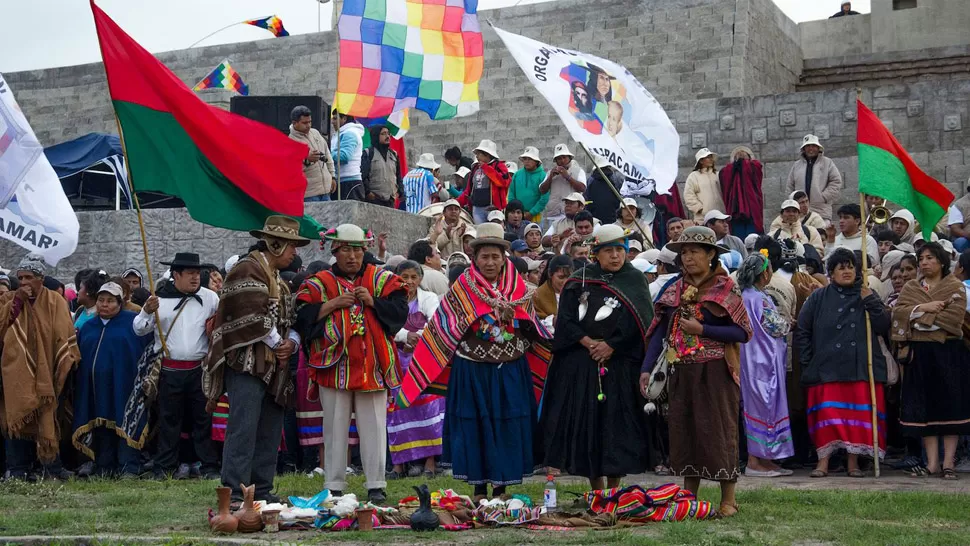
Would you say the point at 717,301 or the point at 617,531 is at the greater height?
the point at 717,301

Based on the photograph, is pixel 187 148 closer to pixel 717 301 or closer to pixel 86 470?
pixel 86 470

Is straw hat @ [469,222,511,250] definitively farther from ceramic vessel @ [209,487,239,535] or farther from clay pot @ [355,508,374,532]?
ceramic vessel @ [209,487,239,535]

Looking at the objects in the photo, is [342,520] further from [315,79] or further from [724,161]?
[315,79]

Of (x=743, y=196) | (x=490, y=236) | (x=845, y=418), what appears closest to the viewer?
(x=490, y=236)

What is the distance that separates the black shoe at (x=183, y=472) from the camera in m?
11.1

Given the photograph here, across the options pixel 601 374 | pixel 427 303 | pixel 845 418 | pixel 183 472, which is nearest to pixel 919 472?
pixel 845 418

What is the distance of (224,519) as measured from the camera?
7570mm

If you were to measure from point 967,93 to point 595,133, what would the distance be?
8965 millimetres

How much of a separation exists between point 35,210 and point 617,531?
5.42m

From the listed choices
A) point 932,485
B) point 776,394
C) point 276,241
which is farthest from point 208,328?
point 932,485

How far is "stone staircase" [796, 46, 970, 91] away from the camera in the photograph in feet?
72.9

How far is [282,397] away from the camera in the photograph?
8.74 m

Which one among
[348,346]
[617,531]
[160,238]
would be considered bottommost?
[617,531]

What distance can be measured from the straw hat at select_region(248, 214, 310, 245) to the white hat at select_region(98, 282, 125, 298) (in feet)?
10.2
